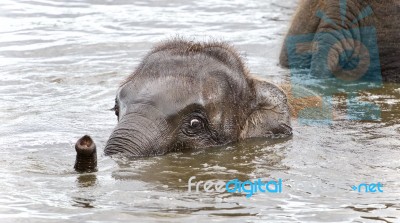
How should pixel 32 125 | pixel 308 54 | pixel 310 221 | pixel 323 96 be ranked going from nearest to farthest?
1. pixel 310 221
2. pixel 32 125
3. pixel 323 96
4. pixel 308 54

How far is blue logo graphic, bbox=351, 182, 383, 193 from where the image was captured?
7933 mm

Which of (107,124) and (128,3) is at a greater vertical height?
(128,3)

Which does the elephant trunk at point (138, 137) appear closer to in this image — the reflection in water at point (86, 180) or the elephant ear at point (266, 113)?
the reflection in water at point (86, 180)

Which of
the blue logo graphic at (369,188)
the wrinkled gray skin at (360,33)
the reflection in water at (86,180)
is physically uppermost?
the wrinkled gray skin at (360,33)

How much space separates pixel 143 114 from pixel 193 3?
9.86 metres

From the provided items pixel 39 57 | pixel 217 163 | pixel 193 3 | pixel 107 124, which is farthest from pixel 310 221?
pixel 193 3

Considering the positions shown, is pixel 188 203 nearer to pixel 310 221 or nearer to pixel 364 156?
pixel 310 221

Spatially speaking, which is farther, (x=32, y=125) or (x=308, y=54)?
(x=308, y=54)

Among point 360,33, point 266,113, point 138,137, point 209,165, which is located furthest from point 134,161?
point 360,33

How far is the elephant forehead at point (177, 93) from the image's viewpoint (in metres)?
9.04

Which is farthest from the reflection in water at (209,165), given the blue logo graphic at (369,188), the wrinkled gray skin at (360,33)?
the wrinkled gray skin at (360,33)

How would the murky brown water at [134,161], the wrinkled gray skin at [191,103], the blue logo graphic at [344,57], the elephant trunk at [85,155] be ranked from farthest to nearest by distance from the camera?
the blue logo graphic at [344,57] → the wrinkled gray skin at [191,103] → the elephant trunk at [85,155] → the murky brown water at [134,161]

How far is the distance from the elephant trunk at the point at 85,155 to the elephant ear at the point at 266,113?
209cm

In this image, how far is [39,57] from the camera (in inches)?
568
